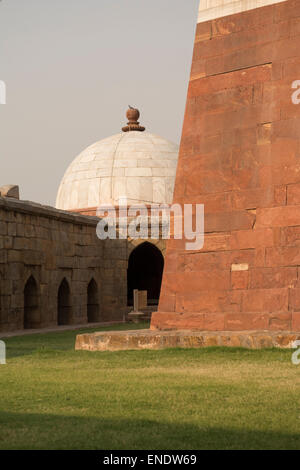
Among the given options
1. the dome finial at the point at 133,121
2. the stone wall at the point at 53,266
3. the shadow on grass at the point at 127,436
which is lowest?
the shadow on grass at the point at 127,436

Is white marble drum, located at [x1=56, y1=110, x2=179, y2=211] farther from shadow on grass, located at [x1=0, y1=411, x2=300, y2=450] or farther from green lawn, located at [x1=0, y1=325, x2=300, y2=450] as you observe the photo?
shadow on grass, located at [x1=0, y1=411, x2=300, y2=450]

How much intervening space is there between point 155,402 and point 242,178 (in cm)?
469

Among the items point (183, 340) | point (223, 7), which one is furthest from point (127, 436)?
point (223, 7)

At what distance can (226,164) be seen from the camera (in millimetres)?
9383

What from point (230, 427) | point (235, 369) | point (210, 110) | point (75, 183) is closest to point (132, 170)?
point (75, 183)

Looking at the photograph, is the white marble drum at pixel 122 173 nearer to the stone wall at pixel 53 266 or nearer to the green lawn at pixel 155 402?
the stone wall at pixel 53 266

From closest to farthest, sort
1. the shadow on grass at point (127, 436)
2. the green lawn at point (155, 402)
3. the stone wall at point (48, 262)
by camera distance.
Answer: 1. the shadow on grass at point (127, 436)
2. the green lawn at point (155, 402)
3. the stone wall at point (48, 262)

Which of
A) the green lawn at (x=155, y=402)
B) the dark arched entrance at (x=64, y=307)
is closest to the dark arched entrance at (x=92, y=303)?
the dark arched entrance at (x=64, y=307)

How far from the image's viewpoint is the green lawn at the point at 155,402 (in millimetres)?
3994

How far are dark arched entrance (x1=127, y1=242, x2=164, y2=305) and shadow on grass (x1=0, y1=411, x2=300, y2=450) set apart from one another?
24346 mm

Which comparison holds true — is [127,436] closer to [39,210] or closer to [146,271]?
[39,210]

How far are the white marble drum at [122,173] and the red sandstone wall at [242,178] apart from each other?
16716 millimetres

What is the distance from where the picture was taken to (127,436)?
405 centimetres

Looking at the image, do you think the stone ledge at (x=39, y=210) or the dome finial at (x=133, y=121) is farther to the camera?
the dome finial at (x=133, y=121)
